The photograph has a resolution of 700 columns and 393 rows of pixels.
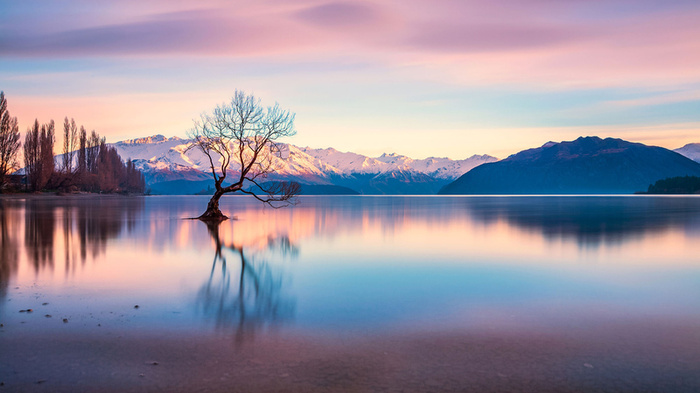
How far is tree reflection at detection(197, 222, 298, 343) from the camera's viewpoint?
352 inches

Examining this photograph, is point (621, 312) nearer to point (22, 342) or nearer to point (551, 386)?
point (551, 386)

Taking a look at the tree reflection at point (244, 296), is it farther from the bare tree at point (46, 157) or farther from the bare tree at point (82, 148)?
the bare tree at point (82, 148)

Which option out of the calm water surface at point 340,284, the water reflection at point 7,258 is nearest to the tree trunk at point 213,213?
the water reflection at point 7,258

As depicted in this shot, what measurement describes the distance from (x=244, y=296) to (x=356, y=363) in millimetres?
5160

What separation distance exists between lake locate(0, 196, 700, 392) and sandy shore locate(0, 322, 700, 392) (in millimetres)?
31

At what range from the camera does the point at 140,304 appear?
10492 millimetres

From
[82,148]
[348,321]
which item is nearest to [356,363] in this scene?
[348,321]

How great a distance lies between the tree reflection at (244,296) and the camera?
29.3 feet

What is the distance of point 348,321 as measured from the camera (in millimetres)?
9109

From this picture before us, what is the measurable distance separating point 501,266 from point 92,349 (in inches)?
506

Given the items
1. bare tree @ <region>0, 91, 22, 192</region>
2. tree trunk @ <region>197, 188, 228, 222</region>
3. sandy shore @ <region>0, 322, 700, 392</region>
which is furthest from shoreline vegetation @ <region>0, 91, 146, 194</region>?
sandy shore @ <region>0, 322, 700, 392</region>

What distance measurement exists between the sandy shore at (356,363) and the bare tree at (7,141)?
3750 inches

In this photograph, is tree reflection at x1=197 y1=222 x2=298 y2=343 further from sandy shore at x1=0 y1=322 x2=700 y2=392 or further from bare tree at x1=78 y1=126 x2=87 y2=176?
bare tree at x1=78 y1=126 x2=87 y2=176

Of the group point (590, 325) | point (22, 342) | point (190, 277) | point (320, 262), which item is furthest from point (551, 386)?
point (320, 262)
